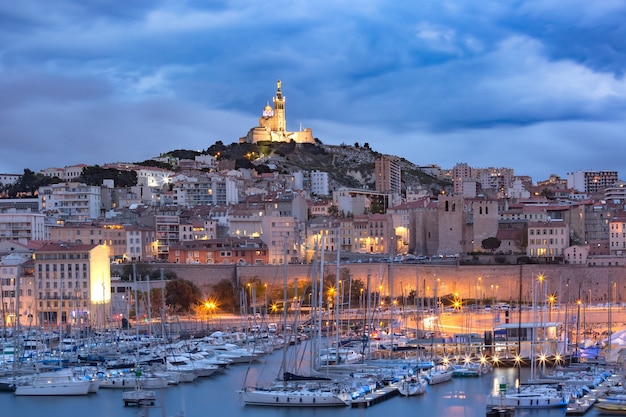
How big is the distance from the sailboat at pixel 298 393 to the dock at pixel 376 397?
259mm

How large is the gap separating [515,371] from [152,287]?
60.7 feet

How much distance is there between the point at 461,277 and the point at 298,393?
86.5 feet

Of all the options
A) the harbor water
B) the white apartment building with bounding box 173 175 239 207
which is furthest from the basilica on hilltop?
the harbor water

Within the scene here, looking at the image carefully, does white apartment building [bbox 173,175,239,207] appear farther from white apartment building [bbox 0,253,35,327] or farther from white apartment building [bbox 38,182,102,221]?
white apartment building [bbox 0,253,35,327]

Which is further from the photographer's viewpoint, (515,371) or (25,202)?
(25,202)

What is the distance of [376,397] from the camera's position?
2736cm

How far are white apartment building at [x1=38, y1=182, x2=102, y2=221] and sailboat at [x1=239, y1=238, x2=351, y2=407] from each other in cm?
4028

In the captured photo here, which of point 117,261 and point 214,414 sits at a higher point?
point 117,261

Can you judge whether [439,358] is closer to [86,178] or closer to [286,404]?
[286,404]

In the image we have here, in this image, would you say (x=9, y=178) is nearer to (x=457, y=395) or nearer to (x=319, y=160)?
(x=319, y=160)

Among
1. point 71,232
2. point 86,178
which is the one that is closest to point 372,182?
point 86,178

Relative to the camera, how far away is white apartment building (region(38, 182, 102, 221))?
217 feet

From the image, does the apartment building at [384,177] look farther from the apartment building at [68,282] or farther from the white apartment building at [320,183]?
the apartment building at [68,282]

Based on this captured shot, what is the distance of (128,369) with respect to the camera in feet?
103
